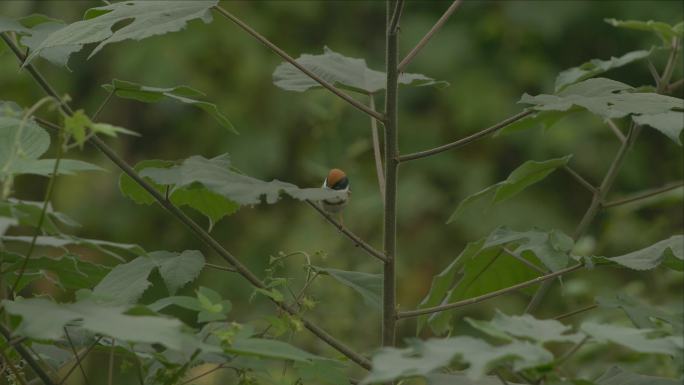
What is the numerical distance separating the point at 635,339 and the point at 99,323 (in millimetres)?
496

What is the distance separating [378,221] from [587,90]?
2.49 meters

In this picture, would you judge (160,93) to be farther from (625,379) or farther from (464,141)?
(625,379)

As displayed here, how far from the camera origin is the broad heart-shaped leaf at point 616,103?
119 cm

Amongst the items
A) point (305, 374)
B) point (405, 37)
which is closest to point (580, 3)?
point (405, 37)

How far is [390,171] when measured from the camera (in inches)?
49.3

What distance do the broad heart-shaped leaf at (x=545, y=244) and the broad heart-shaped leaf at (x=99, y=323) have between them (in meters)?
0.52

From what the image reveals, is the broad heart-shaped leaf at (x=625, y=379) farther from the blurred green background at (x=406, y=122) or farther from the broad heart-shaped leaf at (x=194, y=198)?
the blurred green background at (x=406, y=122)

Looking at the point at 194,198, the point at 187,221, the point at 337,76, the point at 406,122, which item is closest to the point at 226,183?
the point at 187,221

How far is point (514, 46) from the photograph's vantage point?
4328 millimetres

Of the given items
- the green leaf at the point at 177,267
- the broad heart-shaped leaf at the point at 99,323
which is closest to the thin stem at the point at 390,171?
the green leaf at the point at 177,267

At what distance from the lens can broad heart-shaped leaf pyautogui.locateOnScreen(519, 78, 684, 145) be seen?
3.91ft

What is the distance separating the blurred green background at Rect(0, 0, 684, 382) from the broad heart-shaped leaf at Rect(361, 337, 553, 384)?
2977 millimetres

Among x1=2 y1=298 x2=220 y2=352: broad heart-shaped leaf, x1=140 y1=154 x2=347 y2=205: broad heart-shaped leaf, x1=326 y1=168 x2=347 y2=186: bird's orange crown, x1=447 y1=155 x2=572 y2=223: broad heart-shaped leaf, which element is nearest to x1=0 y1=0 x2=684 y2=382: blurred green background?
x1=326 y1=168 x2=347 y2=186: bird's orange crown

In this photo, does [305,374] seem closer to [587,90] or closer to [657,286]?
[587,90]
